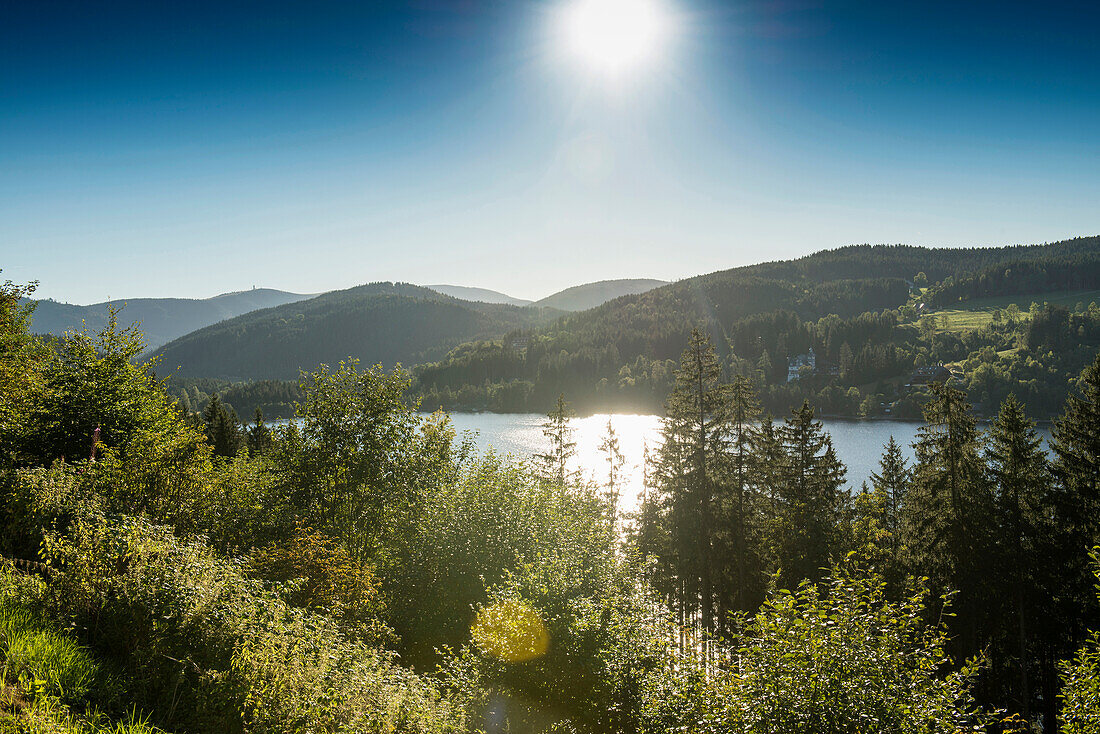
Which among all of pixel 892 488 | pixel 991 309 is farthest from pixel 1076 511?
pixel 991 309

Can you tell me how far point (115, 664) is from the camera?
654 centimetres

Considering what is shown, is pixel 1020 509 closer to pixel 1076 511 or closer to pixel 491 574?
pixel 1076 511

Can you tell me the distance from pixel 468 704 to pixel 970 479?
2361 cm

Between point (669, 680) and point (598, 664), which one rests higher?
point (669, 680)

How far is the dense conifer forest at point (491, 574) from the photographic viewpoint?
679cm

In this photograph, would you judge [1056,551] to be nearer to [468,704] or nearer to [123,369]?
[468,704]

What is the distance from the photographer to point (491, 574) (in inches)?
672

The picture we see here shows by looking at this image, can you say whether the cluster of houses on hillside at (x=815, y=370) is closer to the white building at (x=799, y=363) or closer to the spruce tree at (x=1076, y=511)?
the white building at (x=799, y=363)

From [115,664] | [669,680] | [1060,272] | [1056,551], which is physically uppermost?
[1060,272]

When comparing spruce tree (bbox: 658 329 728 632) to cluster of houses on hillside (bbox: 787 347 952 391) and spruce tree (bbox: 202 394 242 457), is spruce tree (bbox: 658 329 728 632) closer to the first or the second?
spruce tree (bbox: 202 394 242 457)

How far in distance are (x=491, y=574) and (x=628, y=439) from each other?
75859 mm

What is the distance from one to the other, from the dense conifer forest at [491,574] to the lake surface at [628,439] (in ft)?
77.3

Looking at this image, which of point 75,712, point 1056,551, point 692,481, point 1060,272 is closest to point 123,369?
point 75,712

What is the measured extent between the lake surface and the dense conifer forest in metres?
23.6
